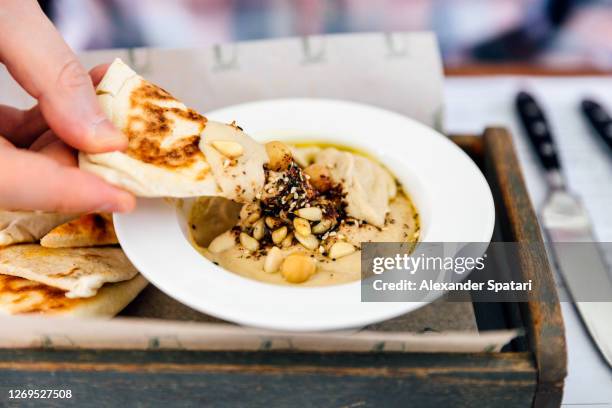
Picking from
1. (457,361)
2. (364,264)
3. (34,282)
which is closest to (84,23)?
(34,282)

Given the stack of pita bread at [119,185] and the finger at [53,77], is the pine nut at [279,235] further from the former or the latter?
the finger at [53,77]

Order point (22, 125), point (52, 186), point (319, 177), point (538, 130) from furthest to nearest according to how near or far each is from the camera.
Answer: point (538, 130) < point (22, 125) < point (319, 177) < point (52, 186)

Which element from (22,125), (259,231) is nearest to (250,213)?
(259,231)

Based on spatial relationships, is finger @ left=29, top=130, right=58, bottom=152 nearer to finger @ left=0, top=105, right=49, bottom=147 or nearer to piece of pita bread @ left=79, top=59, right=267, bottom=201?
finger @ left=0, top=105, right=49, bottom=147

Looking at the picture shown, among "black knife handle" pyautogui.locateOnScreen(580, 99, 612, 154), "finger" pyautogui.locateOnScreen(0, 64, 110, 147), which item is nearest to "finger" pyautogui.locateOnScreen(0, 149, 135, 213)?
"finger" pyautogui.locateOnScreen(0, 64, 110, 147)

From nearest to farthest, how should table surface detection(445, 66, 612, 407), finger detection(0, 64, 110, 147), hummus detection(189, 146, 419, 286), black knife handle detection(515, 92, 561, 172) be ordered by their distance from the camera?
hummus detection(189, 146, 419, 286) → finger detection(0, 64, 110, 147) → table surface detection(445, 66, 612, 407) → black knife handle detection(515, 92, 561, 172)

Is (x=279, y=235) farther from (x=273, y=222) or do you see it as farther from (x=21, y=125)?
(x=21, y=125)

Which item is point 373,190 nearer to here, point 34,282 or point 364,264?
point 364,264
